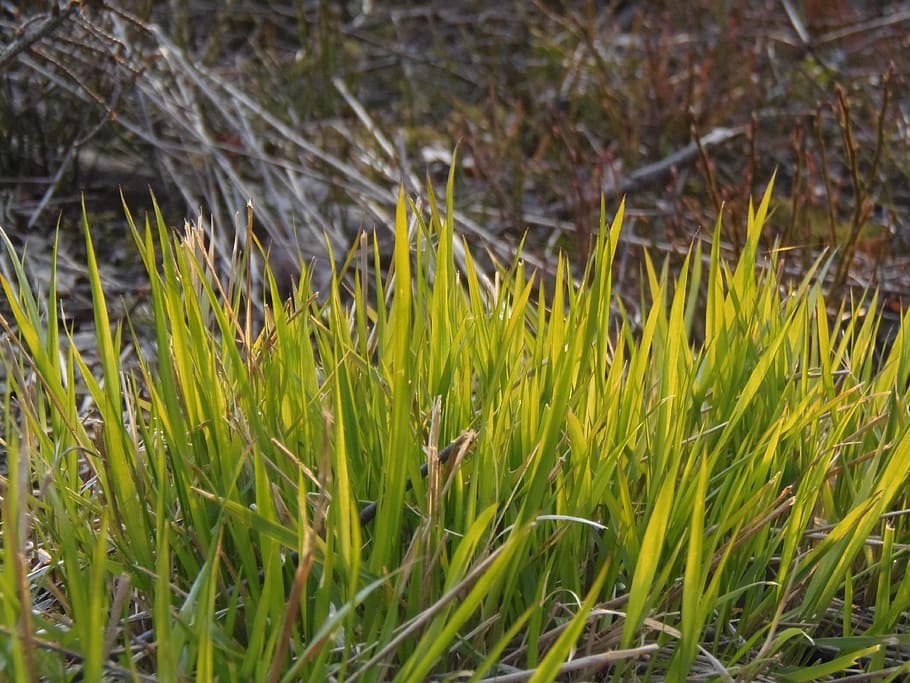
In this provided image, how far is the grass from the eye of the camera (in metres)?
1.00

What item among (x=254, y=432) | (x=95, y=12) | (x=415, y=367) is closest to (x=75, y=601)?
(x=254, y=432)

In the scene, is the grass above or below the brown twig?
below

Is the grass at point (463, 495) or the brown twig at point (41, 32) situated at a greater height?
the brown twig at point (41, 32)

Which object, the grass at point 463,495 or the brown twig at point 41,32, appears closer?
the grass at point 463,495

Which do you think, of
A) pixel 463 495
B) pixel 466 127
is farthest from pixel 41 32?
pixel 463 495

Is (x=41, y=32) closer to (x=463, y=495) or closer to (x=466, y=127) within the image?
(x=466, y=127)

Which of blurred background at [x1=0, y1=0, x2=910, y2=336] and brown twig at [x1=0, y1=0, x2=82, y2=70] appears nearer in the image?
brown twig at [x1=0, y1=0, x2=82, y2=70]

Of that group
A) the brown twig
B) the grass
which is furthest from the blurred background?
the grass

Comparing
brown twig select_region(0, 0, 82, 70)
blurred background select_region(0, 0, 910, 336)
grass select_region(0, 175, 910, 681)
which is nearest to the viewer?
grass select_region(0, 175, 910, 681)

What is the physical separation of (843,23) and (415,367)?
4.01 m

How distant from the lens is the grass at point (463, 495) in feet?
3.28

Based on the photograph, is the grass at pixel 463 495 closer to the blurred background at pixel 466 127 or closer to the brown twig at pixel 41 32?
the blurred background at pixel 466 127

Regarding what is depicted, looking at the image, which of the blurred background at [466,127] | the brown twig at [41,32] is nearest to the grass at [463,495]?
the blurred background at [466,127]

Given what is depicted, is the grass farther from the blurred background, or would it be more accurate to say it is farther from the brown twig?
the brown twig
